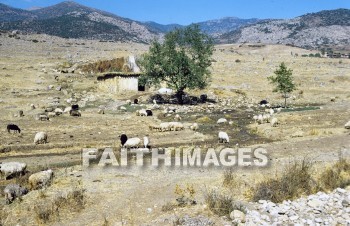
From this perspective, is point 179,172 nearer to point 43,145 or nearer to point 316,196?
point 316,196

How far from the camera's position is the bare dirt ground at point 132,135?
14.9 meters

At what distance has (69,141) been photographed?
27.8m

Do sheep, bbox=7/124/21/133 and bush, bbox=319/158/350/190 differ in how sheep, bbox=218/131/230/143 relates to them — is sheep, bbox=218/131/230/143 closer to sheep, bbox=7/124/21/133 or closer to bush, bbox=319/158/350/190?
bush, bbox=319/158/350/190

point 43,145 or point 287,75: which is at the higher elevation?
point 287,75

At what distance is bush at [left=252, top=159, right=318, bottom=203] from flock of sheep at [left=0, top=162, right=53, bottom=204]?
28.8ft

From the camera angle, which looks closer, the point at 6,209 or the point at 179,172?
the point at 6,209

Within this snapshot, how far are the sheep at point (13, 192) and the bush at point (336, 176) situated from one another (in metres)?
12.2

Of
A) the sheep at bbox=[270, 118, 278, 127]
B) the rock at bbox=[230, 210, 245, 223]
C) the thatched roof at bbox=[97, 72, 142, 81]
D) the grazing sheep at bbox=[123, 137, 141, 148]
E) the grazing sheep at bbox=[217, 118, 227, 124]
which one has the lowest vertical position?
the rock at bbox=[230, 210, 245, 223]

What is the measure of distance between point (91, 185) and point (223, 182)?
18.3 ft

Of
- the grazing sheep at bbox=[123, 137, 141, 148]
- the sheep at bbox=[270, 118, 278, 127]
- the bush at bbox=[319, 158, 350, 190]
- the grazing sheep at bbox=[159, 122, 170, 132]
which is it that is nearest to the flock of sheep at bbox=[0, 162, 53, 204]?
the grazing sheep at bbox=[123, 137, 141, 148]

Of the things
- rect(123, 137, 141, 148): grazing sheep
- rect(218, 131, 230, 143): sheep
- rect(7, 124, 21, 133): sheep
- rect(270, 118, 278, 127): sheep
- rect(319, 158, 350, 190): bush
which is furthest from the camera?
rect(270, 118, 278, 127): sheep

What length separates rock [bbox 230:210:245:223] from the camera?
13.6 metres

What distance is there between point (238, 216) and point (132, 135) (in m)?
16.7

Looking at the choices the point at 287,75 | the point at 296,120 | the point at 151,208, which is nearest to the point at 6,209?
the point at 151,208
